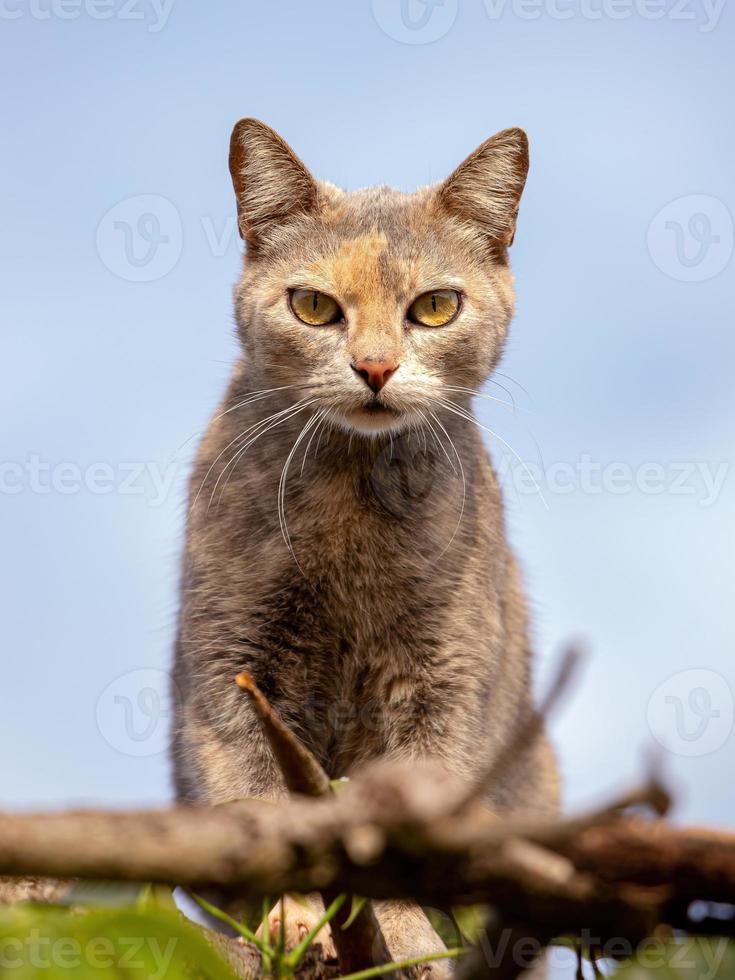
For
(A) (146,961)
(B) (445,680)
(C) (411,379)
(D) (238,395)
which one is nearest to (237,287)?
(D) (238,395)

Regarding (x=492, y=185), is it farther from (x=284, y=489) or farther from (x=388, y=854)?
(x=388, y=854)

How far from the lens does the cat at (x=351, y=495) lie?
3.24m

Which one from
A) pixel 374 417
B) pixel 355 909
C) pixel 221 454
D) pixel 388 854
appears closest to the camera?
pixel 388 854

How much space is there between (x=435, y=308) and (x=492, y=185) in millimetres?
551

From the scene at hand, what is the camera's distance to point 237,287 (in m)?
3.73

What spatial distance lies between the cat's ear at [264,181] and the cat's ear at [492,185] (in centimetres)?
51

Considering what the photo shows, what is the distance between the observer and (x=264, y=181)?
364 centimetres

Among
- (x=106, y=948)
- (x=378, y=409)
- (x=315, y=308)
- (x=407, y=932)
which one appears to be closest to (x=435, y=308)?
(x=315, y=308)

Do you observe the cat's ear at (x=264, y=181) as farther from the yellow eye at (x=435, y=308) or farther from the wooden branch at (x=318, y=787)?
the wooden branch at (x=318, y=787)

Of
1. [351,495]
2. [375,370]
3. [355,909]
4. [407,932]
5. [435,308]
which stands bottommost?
[407,932]

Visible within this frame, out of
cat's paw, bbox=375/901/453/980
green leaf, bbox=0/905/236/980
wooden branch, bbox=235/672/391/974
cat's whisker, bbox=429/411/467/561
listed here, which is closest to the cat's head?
cat's whisker, bbox=429/411/467/561

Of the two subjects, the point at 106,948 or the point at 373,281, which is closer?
the point at 106,948

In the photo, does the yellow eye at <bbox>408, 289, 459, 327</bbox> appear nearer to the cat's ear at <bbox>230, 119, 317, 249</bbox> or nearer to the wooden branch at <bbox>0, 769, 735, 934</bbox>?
the cat's ear at <bbox>230, 119, 317, 249</bbox>

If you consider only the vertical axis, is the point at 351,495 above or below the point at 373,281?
below
